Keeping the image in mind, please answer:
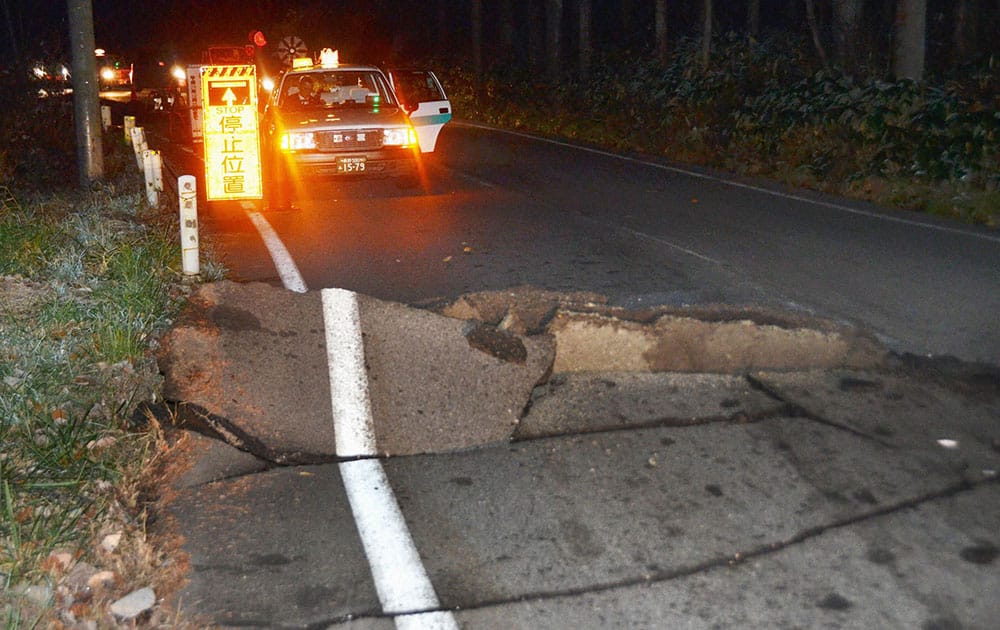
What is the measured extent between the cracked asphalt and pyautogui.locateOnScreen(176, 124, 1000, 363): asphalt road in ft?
3.78

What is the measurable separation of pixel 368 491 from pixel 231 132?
7234 mm

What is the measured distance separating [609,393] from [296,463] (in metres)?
1.83

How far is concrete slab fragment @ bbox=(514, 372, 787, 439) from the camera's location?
5680mm

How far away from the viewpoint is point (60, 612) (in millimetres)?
3873

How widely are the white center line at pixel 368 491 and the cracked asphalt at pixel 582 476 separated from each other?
1.8 inches

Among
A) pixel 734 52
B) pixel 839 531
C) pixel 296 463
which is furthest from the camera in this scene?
pixel 734 52

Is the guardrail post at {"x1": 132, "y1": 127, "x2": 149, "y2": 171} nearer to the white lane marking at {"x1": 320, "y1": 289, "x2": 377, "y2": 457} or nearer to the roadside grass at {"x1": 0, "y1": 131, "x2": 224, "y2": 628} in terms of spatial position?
the roadside grass at {"x1": 0, "y1": 131, "x2": 224, "y2": 628}

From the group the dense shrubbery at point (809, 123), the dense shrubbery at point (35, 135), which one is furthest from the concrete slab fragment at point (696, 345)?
the dense shrubbery at point (35, 135)

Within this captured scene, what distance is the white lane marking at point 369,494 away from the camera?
3914 mm

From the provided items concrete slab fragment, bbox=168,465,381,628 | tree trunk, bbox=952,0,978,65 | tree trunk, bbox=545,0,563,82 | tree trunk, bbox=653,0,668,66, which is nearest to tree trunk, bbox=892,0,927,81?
tree trunk, bbox=952,0,978,65

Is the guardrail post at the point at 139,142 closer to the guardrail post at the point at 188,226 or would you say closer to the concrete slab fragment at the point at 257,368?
the guardrail post at the point at 188,226

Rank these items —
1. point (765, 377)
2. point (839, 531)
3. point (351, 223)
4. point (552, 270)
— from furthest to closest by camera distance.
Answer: point (351, 223)
point (552, 270)
point (765, 377)
point (839, 531)

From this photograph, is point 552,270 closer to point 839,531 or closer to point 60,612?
point 839,531

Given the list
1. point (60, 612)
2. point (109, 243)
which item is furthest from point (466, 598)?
point (109, 243)
